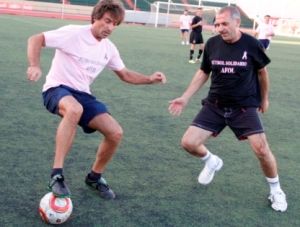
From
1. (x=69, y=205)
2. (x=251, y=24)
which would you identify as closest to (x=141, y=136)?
(x=69, y=205)

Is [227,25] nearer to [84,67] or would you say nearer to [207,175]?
[84,67]

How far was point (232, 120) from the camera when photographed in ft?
16.7

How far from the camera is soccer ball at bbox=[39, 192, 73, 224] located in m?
3.94

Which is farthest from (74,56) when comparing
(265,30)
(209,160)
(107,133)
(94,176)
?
(265,30)

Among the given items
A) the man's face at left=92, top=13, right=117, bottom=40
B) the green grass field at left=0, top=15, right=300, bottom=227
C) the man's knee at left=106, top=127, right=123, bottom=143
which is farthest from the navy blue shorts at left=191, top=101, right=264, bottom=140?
the man's face at left=92, top=13, right=117, bottom=40

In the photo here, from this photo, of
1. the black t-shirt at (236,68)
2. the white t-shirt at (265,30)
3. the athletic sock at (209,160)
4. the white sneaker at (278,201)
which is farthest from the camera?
the white t-shirt at (265,30)

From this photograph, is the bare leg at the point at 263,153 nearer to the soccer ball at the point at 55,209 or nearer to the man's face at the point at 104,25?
the man's face at the point at 104,25

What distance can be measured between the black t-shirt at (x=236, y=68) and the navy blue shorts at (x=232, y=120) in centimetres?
6

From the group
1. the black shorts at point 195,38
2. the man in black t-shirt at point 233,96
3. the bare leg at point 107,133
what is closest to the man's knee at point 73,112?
the bare leg at point 107,133

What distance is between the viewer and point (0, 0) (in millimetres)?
43969

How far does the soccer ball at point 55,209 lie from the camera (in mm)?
3943

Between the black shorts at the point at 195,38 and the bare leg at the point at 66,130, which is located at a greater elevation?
the bare leg at the point at 66,130

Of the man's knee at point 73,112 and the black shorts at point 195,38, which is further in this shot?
the black shorts at point 195,38

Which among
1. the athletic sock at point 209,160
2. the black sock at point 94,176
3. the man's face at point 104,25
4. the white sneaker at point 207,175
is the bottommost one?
the white sneaker at point 207,175
